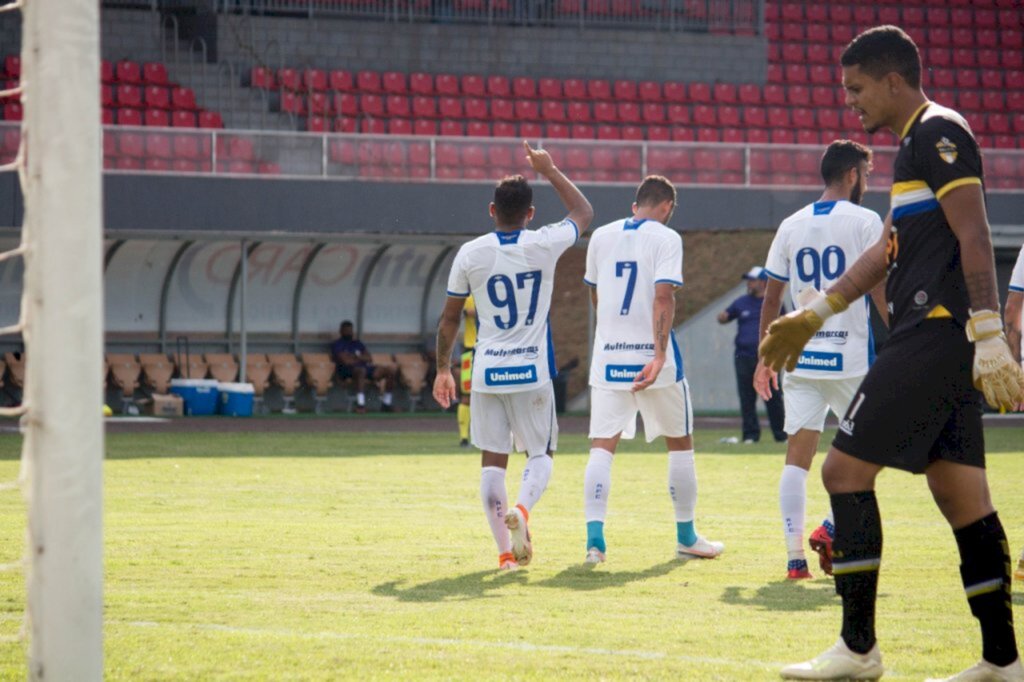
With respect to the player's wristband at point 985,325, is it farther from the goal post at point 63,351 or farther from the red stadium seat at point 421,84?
the red stadium seat at point 421,84

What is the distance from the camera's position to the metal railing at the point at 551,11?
30609 millimetres

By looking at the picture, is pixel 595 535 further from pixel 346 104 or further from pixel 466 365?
pixel 346 104

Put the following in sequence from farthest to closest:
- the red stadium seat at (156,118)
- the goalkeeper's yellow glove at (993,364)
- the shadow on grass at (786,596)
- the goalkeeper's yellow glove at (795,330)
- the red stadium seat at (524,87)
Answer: the red stadium seat at (524,87) → the red stadium seat at (156,118) → the shadow on grass at (786,596) → the goalkeeper's yellow glove at (795,330) → the goalkeeper's yellow glove at (993,364)

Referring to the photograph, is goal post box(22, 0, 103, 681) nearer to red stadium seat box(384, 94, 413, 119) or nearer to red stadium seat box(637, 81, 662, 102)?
red stadium seat box(384, 94, 413, 119)

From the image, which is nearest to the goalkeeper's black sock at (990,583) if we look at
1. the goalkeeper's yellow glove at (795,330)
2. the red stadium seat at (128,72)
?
the goalkeeper's yellow glove at (795,330)

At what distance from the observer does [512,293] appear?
26.6 feet

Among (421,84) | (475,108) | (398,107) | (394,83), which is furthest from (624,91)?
(398,107)

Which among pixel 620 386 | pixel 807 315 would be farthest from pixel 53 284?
pixel 620 386

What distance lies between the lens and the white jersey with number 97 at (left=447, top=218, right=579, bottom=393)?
26.4 feet

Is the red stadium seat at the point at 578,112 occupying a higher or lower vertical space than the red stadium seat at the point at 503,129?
higher

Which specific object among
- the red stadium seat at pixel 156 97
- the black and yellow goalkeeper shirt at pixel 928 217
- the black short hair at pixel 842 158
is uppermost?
the red stadium seat at pixel 156 97

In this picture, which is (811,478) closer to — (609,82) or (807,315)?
(807,315)

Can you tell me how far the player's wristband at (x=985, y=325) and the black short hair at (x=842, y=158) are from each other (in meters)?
3.31

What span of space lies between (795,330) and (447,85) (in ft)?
83.1
